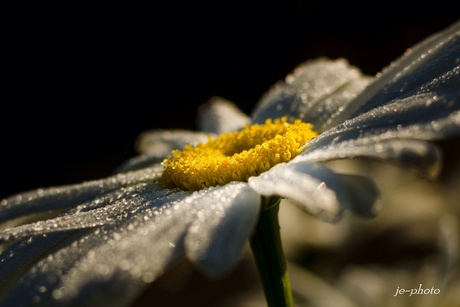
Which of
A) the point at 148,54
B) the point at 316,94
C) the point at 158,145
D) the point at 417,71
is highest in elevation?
the point at 148,54

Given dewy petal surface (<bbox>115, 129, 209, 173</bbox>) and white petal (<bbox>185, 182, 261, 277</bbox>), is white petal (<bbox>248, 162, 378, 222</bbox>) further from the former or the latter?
dewy petal surface (<bbox>115, 129, 209, 173</bbox>)

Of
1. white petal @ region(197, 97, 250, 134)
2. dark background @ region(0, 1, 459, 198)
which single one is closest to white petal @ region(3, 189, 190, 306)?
white petal @ region(197, 97, 250, 134)

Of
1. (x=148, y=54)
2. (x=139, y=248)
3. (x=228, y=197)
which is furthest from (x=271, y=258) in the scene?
(x=148, y=54)

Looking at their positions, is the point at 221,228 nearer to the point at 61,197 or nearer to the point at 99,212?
the point at 99,212

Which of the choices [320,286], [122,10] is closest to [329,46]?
[122,10]

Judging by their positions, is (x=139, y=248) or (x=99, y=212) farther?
(x=99, y=212)
